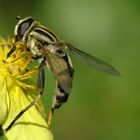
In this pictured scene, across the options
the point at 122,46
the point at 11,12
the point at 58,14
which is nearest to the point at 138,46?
the point at 122,46

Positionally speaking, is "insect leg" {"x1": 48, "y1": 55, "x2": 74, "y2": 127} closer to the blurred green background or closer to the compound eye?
the compound eye

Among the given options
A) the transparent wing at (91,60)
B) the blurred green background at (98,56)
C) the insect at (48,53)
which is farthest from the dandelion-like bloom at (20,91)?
the blurred green background at (98,56)

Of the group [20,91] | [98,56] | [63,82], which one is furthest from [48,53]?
[98,56]

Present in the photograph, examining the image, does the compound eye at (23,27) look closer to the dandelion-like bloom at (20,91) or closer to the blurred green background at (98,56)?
the dandelion-like bloom at (20,91)

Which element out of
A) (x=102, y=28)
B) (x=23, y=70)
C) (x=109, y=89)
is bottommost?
(x=109, y=89)

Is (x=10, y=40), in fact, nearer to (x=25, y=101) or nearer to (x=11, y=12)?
→ (x=25, y=101)

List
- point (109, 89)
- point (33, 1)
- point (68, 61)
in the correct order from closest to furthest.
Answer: point (68, 61) < point (109, 89) < point (33, 1)
